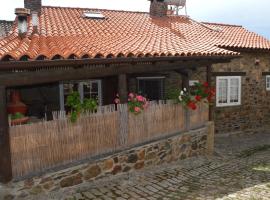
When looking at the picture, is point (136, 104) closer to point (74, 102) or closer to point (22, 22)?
point (74, 102)

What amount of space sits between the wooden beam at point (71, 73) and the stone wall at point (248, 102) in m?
5.62

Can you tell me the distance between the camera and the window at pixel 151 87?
464 inches

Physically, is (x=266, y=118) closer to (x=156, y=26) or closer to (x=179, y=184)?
(x=156, y=26)

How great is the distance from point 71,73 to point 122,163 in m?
2.56

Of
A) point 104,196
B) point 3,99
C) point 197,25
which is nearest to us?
point 3,99

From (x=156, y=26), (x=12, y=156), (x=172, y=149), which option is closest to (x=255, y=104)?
(x=156, y=26)

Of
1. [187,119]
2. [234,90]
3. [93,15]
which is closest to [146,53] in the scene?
[187,119]

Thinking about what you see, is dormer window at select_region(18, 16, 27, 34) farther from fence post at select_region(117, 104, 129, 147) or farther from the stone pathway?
the stone pathway

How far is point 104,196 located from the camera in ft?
21.2

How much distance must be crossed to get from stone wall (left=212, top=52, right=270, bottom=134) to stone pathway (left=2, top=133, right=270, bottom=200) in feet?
12.2

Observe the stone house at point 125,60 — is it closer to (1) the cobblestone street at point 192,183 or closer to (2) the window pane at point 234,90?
(2) the window pane at point 234,90

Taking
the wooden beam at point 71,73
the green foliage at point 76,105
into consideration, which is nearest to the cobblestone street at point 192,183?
the green foliage at point 76,105

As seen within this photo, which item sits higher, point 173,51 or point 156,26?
point 156,26

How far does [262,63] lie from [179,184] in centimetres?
933
